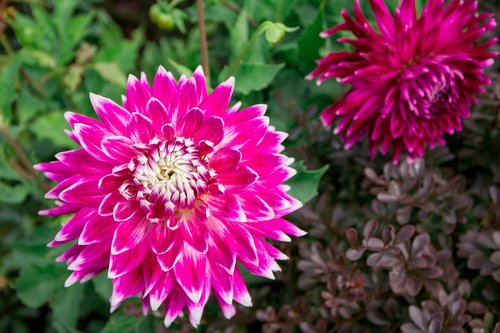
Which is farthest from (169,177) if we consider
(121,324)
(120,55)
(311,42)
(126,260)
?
(120,55)

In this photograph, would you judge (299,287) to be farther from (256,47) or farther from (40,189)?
(40,189)

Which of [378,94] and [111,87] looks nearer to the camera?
[378,94]

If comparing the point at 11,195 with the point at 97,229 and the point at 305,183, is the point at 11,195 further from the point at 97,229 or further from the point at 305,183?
the point at 305,183

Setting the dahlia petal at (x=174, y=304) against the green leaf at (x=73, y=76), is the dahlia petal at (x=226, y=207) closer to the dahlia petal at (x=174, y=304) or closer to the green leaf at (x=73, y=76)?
the dahlia petal at (x=174, y=304)

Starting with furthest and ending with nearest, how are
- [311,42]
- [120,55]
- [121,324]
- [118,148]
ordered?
[120,55] → [311,42] → [121,324] → [118,148]

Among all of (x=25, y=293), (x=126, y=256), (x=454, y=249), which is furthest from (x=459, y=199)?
(x=25, y=293)

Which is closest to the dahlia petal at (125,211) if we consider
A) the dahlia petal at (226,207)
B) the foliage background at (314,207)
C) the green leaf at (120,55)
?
the dahlia petal at (226,207)
